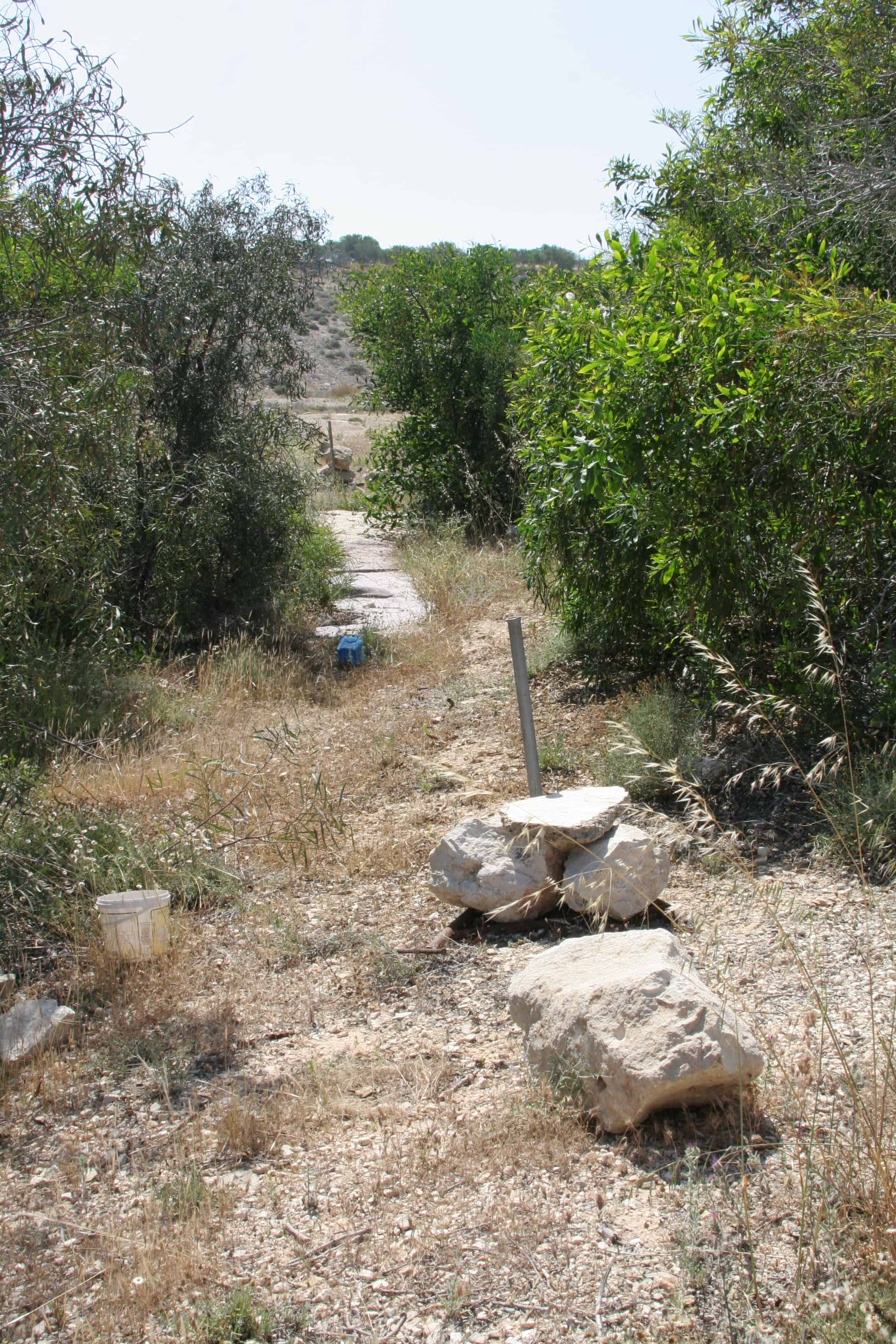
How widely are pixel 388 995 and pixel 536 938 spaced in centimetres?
68

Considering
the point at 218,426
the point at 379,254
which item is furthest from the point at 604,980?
the point at 379,254

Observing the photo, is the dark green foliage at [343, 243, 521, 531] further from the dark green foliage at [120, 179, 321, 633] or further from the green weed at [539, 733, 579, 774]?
the green weed at [539, 733, 579, 774]

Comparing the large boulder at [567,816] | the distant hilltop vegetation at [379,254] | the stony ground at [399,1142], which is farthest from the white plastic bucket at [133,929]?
the distant hilltop vegetation at [379,254]

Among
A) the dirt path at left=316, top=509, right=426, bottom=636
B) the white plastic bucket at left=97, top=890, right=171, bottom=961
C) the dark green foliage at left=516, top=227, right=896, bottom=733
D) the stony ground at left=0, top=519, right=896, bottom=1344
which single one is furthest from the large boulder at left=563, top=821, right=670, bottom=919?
the dirt path at left=316, top=509, right=426, bottom=636

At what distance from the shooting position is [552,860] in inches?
170

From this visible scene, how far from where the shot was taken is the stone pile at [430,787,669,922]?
405 cm

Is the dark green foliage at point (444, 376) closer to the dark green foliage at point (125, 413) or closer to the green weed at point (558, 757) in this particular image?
the dark green foliage at point (125, 413)

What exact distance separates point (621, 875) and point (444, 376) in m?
11.2

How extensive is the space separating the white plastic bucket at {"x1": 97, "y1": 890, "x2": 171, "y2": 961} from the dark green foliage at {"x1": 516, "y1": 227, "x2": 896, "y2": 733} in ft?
9.78

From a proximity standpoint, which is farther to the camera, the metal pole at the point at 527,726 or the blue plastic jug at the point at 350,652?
the blue plastic jug at the point at 350,652

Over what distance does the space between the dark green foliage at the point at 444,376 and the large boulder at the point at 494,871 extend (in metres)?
9.21

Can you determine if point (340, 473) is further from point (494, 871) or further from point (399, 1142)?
point (399, 1142)

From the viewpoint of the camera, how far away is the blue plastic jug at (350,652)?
9.51 m

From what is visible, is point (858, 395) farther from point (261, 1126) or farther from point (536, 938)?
point (261, 1126)
